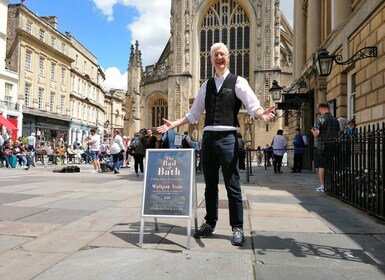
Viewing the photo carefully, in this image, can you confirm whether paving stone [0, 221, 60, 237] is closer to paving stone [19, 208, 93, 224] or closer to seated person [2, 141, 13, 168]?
paving stone [19, 208, 93, 224]

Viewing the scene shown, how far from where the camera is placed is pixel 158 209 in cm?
370

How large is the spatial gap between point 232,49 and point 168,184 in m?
35.4

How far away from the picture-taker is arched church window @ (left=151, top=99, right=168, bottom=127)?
137 ft

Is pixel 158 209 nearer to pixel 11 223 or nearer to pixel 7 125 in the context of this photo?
pixel 11 223

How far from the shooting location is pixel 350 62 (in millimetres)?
9398

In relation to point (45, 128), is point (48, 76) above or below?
above

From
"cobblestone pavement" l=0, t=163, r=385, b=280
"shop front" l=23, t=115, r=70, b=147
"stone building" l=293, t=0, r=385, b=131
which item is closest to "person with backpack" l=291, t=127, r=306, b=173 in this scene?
"stone building" l=293, t=0, r=385, b=131

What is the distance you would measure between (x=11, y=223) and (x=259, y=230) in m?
2.89

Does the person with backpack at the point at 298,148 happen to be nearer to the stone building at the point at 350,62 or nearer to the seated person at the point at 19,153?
the stone building at the point at 350,62

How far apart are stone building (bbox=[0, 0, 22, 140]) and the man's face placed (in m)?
29.5

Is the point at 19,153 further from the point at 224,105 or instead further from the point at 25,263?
the point at 224,105

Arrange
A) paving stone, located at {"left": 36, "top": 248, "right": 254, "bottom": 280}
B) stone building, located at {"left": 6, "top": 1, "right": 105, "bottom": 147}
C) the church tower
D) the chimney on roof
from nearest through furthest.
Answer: paving stone, located at {"left": 36, "top": 248, "right": 254, "bottom": 280} → stone building, located at {"left": 6, "top": 1, "right": 105, "bottom": 147} → the church tower → the chimney on roof

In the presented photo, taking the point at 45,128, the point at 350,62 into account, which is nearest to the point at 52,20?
the point at 45,128

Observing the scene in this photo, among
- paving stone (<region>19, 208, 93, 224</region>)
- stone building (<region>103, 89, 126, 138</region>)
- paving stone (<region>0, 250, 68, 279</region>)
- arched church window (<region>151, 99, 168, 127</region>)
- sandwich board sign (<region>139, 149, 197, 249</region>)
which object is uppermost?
stone building (<region>103, 89, 126, 138</region>)
